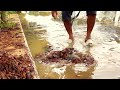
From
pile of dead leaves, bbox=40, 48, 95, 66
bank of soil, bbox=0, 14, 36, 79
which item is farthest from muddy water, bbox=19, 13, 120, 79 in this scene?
bank of soil, bbox=0, 14, 36, 79

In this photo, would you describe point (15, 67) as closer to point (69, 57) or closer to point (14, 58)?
point (14, 58)

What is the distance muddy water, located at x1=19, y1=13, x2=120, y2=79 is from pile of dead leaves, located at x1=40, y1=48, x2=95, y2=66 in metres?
0.11

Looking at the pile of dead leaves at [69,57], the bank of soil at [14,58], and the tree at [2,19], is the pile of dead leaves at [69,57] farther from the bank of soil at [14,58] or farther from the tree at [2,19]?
the tree at [2,19]

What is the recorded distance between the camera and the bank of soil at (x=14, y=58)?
271 cm

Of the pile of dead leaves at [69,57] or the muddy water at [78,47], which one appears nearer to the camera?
the muddy water at [78,47]

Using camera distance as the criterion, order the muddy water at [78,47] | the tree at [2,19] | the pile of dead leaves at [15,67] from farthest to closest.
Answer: the tree at [2,19], the muddy water at [78,47], the pile of dead leaves at [15,67]

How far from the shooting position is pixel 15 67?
2.92 metres

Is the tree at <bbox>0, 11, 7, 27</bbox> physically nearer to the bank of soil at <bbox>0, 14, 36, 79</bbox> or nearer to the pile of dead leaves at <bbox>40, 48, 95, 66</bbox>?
the bank of soil at <bbox>0, 14, 36, 79</bbox>

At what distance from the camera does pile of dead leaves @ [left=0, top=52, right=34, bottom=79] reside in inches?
105

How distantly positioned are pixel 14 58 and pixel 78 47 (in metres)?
1.49

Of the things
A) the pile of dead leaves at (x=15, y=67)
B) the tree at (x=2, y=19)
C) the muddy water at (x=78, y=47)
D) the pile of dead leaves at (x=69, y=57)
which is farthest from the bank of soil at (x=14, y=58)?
the tree at (x=2, y=19)

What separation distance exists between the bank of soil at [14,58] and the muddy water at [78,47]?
226 millimetres

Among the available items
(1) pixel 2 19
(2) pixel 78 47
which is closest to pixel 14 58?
(2) pixel 78 47

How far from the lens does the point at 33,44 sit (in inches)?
178
